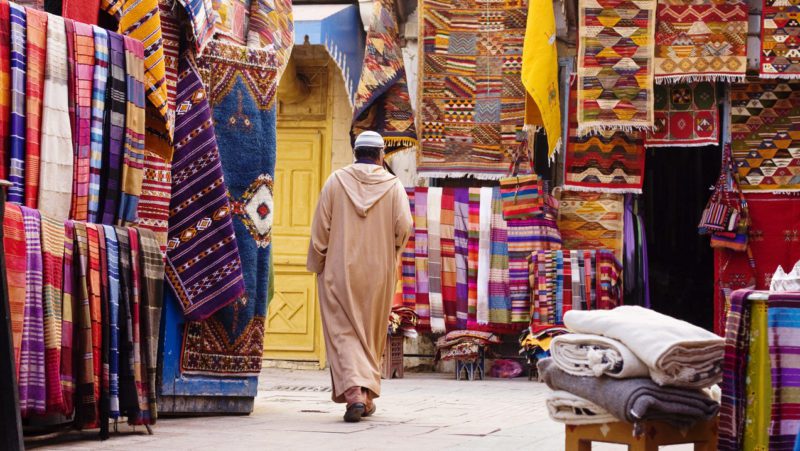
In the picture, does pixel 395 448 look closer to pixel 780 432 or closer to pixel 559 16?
pixel 780 432

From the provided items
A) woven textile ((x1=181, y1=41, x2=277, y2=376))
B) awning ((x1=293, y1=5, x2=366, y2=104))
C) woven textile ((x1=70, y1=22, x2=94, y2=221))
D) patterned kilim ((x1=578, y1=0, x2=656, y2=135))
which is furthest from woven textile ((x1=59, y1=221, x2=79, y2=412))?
awning ((x1=293, y1=5, x2=366, y2=104))

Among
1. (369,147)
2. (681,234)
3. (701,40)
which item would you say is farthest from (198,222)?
(681,234)

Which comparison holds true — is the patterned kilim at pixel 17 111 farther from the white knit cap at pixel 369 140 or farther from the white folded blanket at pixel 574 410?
the white knit cap at pixel 369 140

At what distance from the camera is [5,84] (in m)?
5.63

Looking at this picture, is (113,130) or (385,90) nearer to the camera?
(113,130)

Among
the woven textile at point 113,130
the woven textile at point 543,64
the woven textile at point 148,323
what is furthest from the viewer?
the woven textile at point 543,64

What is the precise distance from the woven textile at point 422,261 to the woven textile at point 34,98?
7.07 meters

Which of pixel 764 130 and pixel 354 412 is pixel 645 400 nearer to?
pixel 354 412

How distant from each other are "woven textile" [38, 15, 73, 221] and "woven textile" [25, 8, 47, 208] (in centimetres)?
2

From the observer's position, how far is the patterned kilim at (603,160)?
1230 centimetres

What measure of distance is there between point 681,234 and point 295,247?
4.32m

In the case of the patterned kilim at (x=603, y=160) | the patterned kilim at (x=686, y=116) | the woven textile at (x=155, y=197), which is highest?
the patterned kilim at (x=686, y=116)

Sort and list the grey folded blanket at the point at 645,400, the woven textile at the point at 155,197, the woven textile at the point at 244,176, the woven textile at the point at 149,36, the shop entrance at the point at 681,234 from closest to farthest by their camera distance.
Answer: the grey folded blanket at the point at 645,400 → the woven textile at the point at 149,36 → the woven textile at the point at 155,197 → the woven textile at the point at 244,176 → the shop entrance at the point at 681,234

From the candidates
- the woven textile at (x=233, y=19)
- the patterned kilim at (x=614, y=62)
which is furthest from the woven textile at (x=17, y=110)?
the patterned kilim at (x=614, y=62)
